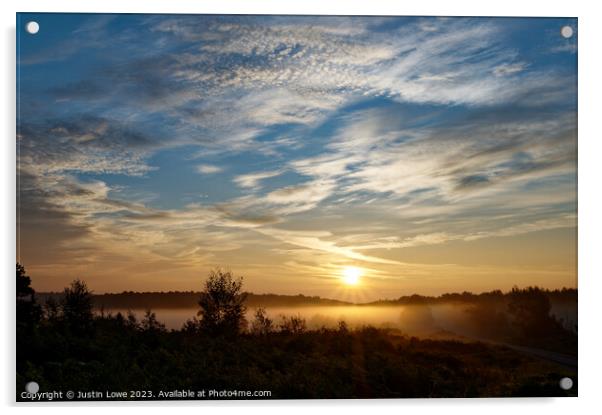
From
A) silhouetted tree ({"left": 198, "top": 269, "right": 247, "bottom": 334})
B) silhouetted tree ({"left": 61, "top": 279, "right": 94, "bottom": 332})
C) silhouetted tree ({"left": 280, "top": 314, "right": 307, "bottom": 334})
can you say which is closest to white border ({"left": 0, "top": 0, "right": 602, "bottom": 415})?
silhouetted tree ({"left": 61, "top": 279, "right": 94, "bottom": 332})

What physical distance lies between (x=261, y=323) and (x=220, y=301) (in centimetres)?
65

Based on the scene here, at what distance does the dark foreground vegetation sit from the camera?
8.12m

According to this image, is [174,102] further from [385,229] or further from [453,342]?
[453,342]

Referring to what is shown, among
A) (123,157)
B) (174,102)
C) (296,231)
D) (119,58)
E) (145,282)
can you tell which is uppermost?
(119,58)

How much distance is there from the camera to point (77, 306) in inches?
324

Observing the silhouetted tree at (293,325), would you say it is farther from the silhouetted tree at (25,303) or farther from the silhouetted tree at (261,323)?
the silhouetted tree at (25,303)

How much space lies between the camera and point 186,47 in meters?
8.41

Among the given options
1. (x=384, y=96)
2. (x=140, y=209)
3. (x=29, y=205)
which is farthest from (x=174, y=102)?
(x=384, y=96)

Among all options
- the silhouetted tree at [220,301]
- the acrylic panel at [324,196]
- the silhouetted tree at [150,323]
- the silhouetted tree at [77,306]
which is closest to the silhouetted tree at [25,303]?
the silhouetted tree at [77,306]

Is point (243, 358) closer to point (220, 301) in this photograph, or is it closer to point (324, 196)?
point (220, 301)

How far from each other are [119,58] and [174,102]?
2.93ft

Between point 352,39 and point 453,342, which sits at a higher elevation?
point 352,39

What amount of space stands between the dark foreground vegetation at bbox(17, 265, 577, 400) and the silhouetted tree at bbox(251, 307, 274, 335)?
0.01 meters
